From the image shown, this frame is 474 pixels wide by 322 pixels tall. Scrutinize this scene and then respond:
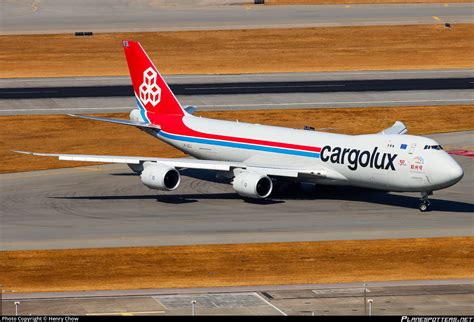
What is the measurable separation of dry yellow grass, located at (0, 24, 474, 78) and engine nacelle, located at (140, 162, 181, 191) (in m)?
65.2

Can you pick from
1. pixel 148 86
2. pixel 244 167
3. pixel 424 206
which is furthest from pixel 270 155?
pixel 148 86

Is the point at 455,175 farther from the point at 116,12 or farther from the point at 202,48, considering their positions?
→ the point at 116,12

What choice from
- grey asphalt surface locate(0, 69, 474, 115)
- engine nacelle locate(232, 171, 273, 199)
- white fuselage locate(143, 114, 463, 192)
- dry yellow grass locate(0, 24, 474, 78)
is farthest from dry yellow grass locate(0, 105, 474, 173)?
dry yellow grass locate(0, 24, 474, 78)

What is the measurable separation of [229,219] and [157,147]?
28.6 meters

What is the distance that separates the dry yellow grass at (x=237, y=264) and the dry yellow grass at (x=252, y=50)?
80.5m

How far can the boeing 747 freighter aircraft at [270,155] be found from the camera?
3258 inches

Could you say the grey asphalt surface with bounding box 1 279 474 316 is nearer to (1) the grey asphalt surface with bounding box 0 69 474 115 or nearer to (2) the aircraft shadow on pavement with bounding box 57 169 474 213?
(2) the aircraft shadow on pavement with bounding box 57 169 474 213

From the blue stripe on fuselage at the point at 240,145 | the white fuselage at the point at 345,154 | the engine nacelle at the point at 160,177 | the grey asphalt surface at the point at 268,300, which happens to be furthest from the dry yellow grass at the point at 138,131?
the grey asphalt surface at the point at 268,300

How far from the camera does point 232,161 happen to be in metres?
92.2

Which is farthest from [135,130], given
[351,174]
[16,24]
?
[16,24]

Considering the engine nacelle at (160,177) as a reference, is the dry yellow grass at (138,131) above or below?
above

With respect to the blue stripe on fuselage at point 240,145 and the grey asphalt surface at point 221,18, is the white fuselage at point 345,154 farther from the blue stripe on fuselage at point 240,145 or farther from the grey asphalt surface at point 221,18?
the grey asphalt surface at point 221,18

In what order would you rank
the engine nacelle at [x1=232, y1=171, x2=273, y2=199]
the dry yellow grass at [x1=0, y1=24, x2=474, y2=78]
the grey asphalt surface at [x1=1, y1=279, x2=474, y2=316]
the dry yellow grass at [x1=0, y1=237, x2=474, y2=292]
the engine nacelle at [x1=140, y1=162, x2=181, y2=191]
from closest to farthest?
the grey asphalt surface at [x1=1, y1=279, x2=474, y2=316] < the dry yellow grass at [x1=0, y1=237, x2=474, y2=292] < the engine nacelle at [x1=232, y1=171, x2=273, y2=199] < the engine nacelle at [x1=140, y1=162, x2=181, y2=191] < the dry yellow grass at [x1=0, y1=24, x2=474, y2=78]

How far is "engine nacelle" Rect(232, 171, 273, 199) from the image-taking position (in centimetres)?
8588
